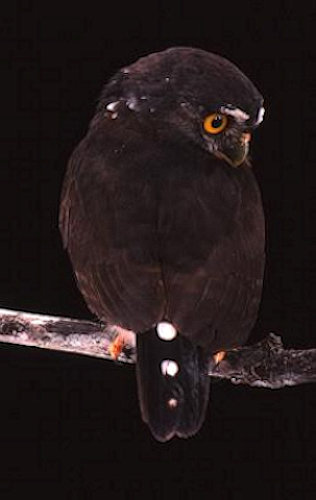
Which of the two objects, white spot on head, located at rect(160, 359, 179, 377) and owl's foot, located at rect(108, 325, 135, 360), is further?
owl's foot, located at rect(108, 325, 135, 360)

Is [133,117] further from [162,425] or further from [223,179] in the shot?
[162,425]

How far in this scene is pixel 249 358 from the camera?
147 inches

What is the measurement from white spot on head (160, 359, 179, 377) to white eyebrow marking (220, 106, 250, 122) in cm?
84

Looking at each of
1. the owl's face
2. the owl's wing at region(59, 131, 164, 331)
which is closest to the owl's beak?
the owl's face

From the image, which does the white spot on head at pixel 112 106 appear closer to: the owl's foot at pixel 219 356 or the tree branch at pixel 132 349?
the tree branch at pixel 132 349

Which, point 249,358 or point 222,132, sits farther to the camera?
point 249,358

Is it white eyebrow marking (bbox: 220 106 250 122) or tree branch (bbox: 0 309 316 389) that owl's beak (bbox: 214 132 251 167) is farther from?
tree branch (bbox: 0 309 316 389)

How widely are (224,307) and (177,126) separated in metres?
0.64

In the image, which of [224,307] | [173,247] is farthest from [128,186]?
[224,307]

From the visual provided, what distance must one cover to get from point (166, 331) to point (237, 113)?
0.77 metres

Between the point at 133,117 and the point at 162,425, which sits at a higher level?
the point at 133,117

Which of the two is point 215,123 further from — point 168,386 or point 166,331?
point 168,386

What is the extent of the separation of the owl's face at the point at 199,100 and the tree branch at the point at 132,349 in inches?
28.0

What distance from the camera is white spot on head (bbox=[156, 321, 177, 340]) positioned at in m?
3.32
